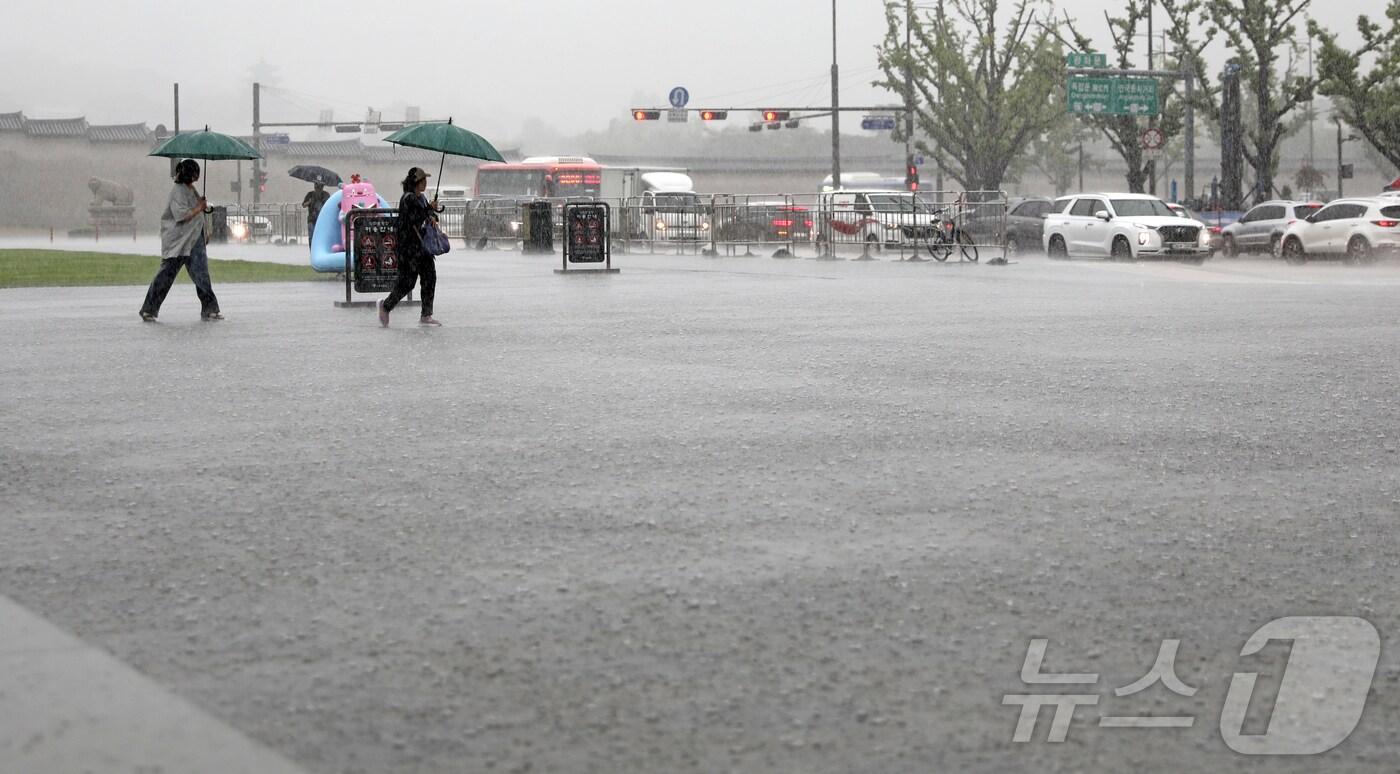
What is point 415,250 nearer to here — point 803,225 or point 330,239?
point 330,239

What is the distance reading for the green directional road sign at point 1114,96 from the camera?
59625 mm

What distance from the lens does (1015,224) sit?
44.2m

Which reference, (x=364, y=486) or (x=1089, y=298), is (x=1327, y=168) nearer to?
(x=1089, y=298)

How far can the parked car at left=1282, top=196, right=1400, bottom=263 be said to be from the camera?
36344 millimetres

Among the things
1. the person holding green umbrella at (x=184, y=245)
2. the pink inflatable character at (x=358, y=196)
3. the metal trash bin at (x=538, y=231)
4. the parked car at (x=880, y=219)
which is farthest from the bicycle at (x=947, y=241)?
the person holding green umbrella at (x=184, y=245)

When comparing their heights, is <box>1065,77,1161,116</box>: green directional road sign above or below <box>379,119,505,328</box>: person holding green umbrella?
above

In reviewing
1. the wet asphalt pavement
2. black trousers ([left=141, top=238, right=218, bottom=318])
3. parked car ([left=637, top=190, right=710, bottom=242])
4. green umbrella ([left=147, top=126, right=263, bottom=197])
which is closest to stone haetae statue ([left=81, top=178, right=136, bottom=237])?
parked car ([left=637, top=190, right=710, bottom=242])

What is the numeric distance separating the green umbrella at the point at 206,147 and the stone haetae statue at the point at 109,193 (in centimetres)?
6089

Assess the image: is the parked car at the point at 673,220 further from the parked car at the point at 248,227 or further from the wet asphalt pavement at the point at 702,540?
the wet asphalt pavement at the point at 702,540

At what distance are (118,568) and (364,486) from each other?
1700mm

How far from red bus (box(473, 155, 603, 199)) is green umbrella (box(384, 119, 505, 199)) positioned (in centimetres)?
4233

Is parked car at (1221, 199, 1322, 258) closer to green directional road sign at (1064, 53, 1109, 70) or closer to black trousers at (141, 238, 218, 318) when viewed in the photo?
green directional road sign at (1064, 53, 1109, 70)

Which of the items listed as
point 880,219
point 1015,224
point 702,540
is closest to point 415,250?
point 702,540

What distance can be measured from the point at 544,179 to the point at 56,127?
1317 inches
